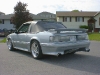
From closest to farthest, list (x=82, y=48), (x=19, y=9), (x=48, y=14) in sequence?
1. (x=82, y=48)
2. (x=19, y=9)
3. (x=48, y=14)

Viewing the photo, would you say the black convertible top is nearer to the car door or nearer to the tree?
the car door

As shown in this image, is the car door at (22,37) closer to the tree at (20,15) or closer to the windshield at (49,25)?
the windshield at (49,25)

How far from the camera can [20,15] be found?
29.7m

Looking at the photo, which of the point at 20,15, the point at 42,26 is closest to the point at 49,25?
the point at 42,26

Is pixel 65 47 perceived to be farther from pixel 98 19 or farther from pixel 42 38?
pixel 98 19

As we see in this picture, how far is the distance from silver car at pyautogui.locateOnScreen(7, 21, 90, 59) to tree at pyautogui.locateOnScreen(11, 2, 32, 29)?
21.8 meters

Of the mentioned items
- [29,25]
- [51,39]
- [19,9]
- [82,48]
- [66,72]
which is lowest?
[66,72]

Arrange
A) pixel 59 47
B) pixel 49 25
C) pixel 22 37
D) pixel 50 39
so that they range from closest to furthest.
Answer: pixel 59 47, pixel 50 39, pixel 49 25, pixel 22 37

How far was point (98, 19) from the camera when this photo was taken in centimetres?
3981

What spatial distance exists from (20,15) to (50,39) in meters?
24.5

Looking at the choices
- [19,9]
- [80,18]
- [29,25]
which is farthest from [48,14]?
[29,25]

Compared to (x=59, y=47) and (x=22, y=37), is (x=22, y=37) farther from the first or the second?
(x=59, y=47)

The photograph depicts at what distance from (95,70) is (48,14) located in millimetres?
74054

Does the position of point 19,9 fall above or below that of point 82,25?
above
